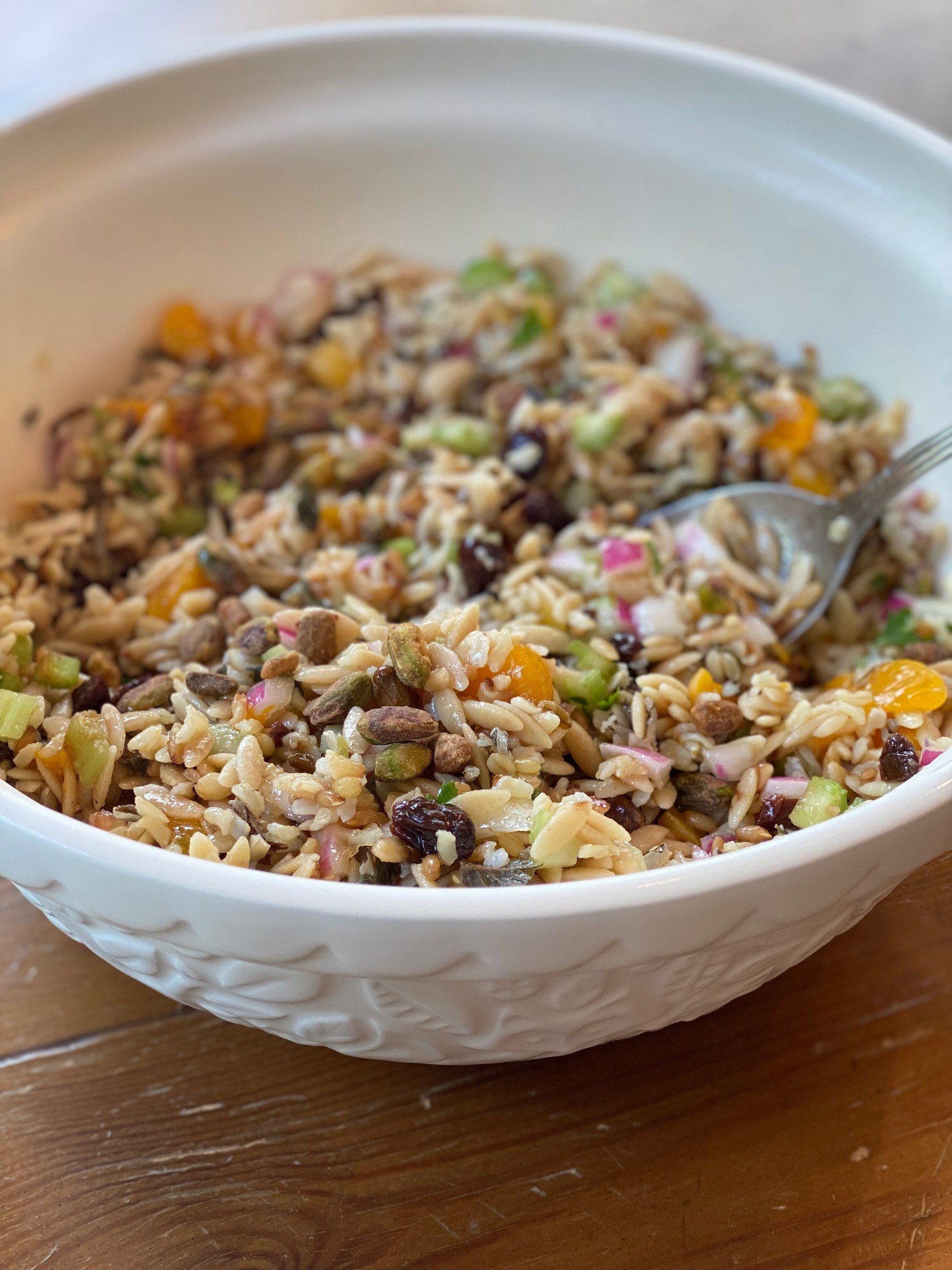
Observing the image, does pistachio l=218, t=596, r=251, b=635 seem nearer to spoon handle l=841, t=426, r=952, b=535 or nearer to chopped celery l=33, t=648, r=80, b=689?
chopped celery l=33, t=648, r=80, b=689

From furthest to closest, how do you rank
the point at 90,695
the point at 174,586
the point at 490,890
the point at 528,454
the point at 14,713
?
the point at 528,454 → the point at 174,586 → the point at 90,695 → the point at 14,713 → the point at 490,890

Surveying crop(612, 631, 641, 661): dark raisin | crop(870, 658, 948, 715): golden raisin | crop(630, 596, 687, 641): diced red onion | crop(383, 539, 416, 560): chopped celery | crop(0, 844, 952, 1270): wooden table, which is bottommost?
crop(0, 844, 952, 1270): wooden table

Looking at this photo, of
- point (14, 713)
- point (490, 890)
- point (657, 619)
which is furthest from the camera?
point (657, 619)

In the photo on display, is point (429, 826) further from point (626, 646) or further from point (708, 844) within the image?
point (626, 646)

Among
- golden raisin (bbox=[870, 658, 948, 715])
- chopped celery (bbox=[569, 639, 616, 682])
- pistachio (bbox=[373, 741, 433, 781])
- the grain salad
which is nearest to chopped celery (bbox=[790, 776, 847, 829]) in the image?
the grain salad

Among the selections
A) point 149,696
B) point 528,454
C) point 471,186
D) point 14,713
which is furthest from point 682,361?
point 14,713

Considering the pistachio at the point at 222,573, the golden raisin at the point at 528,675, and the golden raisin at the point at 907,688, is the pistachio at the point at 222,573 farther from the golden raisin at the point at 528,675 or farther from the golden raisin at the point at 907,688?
the golden raisin at the point at 907,688

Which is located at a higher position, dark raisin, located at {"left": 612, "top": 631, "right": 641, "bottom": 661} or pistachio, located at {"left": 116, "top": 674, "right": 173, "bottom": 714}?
dark raisin, located at {"left": 612, "top": 631, "right": 641, "bottom": 661}

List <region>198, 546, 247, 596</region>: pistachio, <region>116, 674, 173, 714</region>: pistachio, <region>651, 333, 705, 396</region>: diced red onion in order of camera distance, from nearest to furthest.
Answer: <region>116, 674, 173, 714</region>: pistachio → <region>198, 546, 247, 596</region>: pistachio → <region>651, 333, 705, 396</region>: diced red onion
